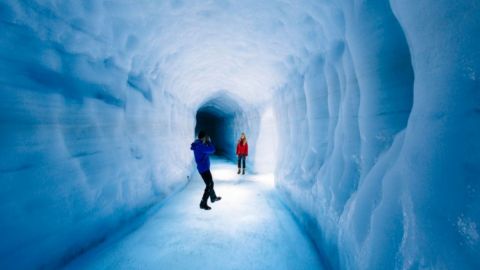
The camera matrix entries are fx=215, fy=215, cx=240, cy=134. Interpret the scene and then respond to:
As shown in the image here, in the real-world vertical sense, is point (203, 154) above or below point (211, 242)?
above

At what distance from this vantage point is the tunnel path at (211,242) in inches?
104

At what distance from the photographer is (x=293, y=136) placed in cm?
522

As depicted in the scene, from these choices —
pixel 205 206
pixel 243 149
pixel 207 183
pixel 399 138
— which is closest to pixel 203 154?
pixel 207 183

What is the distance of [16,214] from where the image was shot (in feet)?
6.47

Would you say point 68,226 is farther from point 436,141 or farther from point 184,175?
point 184,175

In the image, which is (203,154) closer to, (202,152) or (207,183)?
(202,152)

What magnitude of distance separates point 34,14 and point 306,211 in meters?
4.35

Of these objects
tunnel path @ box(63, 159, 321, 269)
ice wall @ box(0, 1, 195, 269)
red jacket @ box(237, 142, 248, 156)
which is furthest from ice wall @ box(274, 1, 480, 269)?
red jacket @ box(237, 142, 248, 156)

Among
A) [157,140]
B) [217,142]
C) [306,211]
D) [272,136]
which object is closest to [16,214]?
[157,140]

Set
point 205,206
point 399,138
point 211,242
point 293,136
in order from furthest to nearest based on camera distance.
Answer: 1. point 293,136
2. point 205,206
3. point 211,242
4. point 399,138

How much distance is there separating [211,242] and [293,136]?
310cm

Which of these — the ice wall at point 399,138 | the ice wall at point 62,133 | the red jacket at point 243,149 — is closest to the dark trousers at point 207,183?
the ice wall at point 62,133

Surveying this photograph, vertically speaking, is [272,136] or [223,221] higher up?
[272,136]

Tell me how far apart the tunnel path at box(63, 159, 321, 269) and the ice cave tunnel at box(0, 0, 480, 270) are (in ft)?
0.10
